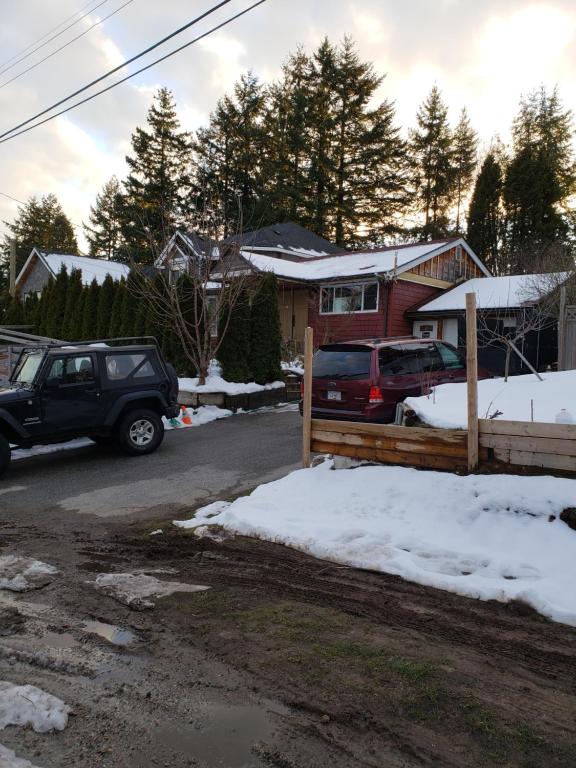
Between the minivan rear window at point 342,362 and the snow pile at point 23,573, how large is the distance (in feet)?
17.6

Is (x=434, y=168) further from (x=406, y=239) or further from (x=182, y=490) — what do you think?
(x=182, y=490)

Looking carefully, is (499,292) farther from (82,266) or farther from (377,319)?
(82,266)

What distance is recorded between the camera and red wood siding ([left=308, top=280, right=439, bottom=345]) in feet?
77.3

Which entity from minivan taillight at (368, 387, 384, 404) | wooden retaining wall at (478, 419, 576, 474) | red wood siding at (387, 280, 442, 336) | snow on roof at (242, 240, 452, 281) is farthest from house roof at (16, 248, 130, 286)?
wooden retaining wall at (478, 419, 576, 474)

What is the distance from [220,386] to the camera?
14586 mm

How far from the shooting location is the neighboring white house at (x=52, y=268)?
3175 cm

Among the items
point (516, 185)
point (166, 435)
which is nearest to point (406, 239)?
point (516, 185)

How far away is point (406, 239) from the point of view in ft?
140

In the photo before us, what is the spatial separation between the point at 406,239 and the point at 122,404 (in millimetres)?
37551

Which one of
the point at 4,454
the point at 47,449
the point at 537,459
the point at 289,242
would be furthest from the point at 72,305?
the point at 537,459

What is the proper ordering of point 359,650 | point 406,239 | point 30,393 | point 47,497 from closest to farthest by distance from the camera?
point 359,650 → point 47,497 → point 30,393 → point 406,239

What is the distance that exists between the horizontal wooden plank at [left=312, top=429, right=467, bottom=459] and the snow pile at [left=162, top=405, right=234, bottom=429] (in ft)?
20.5

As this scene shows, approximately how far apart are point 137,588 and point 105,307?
55.1 feet

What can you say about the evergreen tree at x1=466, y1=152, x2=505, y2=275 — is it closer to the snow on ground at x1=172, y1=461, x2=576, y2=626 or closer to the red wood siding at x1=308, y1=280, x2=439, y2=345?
the red wood siding at x1=308, y1=280, x2=439, y2=345
